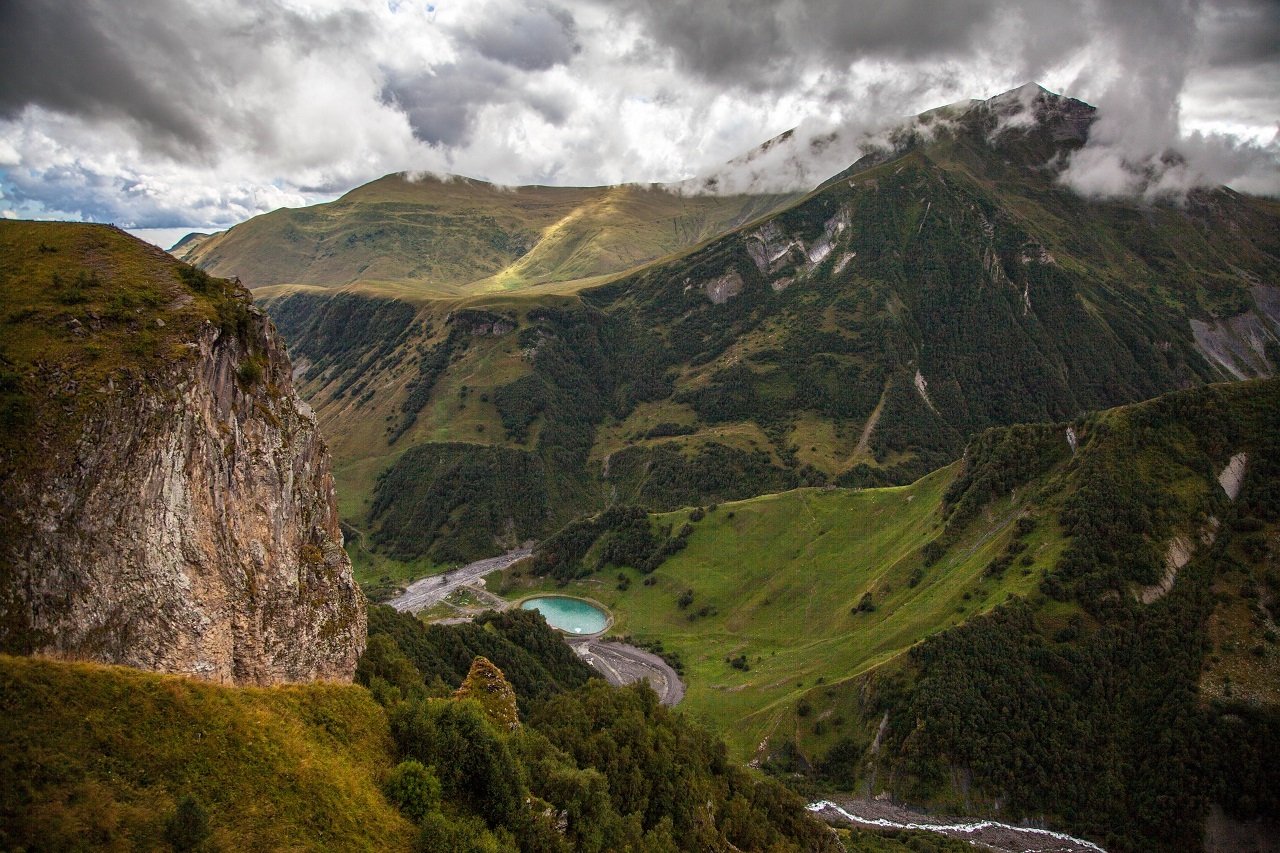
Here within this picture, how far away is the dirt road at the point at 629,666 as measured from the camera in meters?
159

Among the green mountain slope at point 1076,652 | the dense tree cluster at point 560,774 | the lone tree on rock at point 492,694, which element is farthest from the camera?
the green mountain slope at point 1076,652

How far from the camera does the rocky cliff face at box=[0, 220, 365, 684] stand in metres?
32.1

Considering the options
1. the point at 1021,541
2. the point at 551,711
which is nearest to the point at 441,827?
the point at 551,711

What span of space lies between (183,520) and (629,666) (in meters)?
149

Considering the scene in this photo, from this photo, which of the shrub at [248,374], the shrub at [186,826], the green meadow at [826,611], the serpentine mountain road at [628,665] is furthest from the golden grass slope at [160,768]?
the serpentine mountain road at [628,665]

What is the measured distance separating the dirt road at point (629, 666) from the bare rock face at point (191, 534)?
118444mm

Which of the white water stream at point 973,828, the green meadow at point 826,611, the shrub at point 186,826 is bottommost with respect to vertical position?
the white water stream at point 973,828

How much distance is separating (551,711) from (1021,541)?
117494mm

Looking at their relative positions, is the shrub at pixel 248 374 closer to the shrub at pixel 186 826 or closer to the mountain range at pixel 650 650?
the mountain range at pixel 650 650

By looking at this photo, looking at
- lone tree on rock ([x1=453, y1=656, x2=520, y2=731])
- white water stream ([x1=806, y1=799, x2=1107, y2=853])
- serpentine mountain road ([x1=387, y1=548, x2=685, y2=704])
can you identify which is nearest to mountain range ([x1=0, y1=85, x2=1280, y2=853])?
lone tree on rock ([x1=453, y1=656, x2=520, y2=731])

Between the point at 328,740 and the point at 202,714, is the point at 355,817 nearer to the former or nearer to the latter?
the point at 328,740

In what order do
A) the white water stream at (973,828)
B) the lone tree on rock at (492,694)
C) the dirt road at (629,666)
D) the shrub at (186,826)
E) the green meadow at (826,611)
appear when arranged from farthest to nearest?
the dirt road at (629,666)
the green meadow at (826,611)
the white water stream at (973,828)
the lone tree on rock at (492,694)
the shrub at (186,826)

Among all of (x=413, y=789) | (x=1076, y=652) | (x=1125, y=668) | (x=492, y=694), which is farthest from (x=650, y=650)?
(x=413, y=789)

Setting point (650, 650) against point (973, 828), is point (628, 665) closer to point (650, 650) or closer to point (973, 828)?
point (650, 650)
